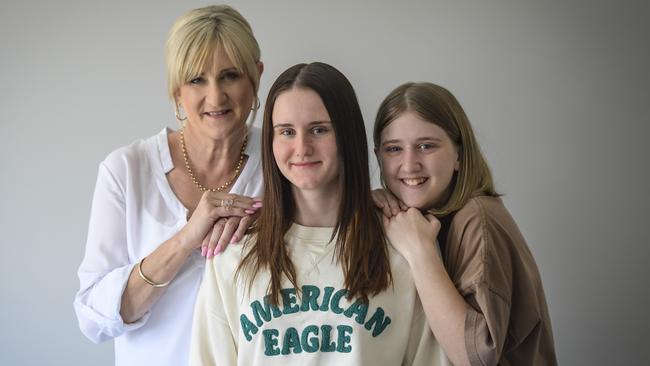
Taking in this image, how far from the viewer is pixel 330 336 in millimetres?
1496

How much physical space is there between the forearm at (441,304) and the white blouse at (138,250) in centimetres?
55

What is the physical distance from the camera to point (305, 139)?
4.86 feet

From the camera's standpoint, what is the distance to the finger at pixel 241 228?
1.58 metres

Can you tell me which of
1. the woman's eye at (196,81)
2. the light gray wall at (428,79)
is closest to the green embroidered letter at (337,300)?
the woman's eye at (196,81)

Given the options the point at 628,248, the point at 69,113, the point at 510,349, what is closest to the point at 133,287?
the point at 510,349

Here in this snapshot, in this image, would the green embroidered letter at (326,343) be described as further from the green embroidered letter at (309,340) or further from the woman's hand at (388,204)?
the woman's hand at (388,204)

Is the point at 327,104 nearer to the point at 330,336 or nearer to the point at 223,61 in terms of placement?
the point at 223,61

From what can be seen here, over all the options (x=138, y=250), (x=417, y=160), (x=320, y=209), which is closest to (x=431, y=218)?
(x=417, y=160)

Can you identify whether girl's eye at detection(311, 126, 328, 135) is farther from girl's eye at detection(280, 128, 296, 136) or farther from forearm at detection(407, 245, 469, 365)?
forearm at detection(407, 245, 469, 365)

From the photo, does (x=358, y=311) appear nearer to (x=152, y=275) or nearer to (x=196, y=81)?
(x=152, y=275)

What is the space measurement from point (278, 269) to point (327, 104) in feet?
1.18

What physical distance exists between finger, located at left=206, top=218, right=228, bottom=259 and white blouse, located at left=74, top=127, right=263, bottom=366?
0.16m

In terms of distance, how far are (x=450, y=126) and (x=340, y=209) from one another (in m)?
0.31

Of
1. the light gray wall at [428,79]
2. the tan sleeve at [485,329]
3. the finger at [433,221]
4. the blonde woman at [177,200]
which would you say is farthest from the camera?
the light gray wall at [428,79]
